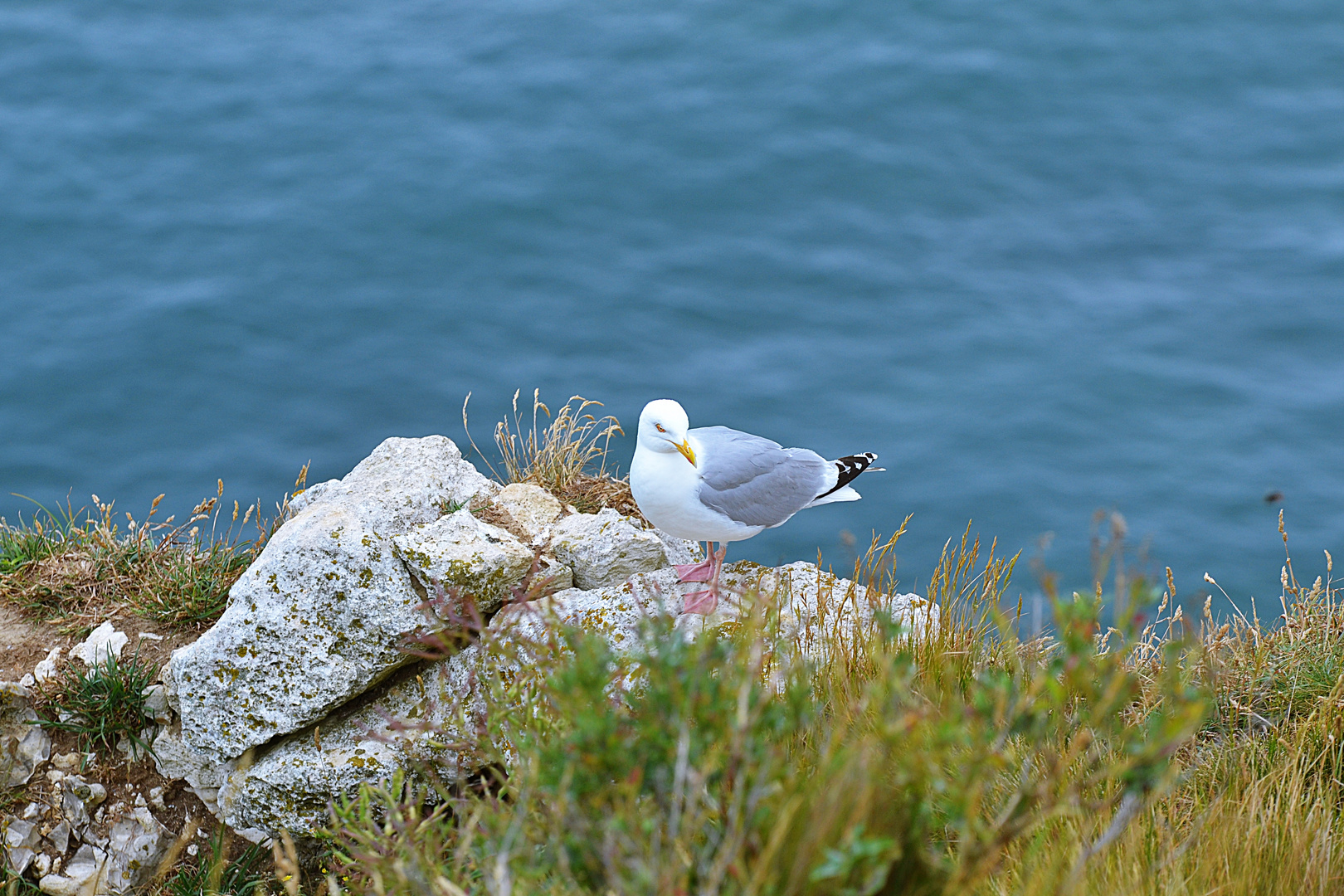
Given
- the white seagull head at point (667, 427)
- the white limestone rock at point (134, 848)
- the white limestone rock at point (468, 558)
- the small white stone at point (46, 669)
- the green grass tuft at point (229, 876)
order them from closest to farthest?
the white seagull head at point (667, 427)
the white limestone rock at point (468, 558)
the green grass tuft at point (229, 876)
the white limestone rock at point (134, 848)
the small white stone at point (46, 669)

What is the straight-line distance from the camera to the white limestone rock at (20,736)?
4879mm

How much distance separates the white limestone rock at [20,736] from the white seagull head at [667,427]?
316 centimetres

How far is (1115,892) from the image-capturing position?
258 cm

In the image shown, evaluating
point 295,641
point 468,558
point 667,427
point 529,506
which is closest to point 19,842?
point 295,641

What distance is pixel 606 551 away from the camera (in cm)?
504

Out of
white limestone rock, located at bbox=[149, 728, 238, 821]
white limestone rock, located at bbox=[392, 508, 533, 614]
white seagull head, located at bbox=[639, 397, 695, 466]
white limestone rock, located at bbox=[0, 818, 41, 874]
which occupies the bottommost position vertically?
white limestone rock, located at bbox=[0, 818, 41, 874]

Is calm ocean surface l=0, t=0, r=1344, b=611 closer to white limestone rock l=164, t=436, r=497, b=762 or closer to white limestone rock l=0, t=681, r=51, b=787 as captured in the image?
white limestone rock l=164, t=436, r=497, b=762

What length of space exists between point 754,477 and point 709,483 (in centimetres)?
28

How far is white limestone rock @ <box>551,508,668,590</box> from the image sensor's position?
5039 mm

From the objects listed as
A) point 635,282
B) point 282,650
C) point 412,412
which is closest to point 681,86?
point 635,282

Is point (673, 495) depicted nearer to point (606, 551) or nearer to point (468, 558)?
point (606, 551)

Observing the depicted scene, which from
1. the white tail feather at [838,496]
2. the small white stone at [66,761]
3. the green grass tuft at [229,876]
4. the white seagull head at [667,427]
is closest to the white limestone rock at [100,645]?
the small white stone at [66,761]

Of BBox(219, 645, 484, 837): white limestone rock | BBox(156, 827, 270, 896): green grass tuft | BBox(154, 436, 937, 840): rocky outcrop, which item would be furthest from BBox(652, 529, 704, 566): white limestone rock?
BBox(156, 827, 270, 896): green grass tuft

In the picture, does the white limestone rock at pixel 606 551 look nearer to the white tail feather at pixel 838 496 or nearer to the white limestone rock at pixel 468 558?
the white limestone rock at pixel 468 558
